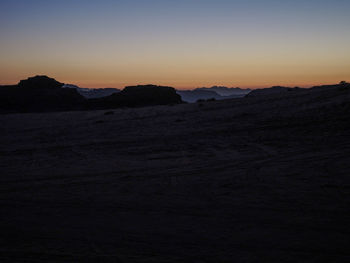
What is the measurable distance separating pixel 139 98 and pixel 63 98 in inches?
508

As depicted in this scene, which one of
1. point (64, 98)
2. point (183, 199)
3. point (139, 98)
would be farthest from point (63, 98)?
point (183, 199)

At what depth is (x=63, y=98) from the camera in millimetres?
51375

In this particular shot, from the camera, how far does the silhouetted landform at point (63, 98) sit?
48.0 m

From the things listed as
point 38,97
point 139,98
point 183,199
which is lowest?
point 183,199

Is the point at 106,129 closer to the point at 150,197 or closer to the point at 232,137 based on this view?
the point at 232,137

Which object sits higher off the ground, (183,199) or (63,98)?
(63,98)

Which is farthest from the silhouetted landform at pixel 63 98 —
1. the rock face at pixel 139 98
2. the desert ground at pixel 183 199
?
the desert ground at pixel 183 199

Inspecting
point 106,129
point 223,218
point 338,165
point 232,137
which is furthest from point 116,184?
point 106,129

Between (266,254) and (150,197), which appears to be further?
(150,197)

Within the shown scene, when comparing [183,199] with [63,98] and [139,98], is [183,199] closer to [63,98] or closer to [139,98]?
[139,98]

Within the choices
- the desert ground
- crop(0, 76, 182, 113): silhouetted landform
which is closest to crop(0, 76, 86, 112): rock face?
crop(0, 76, 182, 113): silhouetted landform

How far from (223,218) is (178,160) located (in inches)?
140

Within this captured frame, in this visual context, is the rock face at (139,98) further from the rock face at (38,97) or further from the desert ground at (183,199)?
the desert ground at (183,199)

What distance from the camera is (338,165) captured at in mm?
6152
